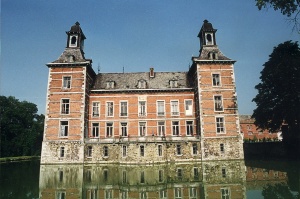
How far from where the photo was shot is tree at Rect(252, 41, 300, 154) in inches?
1156

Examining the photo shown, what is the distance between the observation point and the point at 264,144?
3422cm

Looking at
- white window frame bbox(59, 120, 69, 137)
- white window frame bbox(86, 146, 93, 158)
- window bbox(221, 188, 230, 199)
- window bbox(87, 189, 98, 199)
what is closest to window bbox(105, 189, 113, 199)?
window bbox(87, 189, 98, 199)

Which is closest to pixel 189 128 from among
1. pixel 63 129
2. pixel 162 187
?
pixel 63 129

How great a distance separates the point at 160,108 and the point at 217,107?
6.88 m

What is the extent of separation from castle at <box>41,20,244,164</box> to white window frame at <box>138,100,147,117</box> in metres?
0.12

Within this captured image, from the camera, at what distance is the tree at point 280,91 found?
96.4 feet

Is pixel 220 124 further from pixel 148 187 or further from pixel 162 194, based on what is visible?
pixel 162 194

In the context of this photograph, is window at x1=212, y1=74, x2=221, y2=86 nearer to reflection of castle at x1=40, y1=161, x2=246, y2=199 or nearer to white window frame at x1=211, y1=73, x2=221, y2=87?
white window frame at x1=211, y1=73, x2=221, y2=87

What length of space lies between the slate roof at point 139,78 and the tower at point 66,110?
332 centimetres

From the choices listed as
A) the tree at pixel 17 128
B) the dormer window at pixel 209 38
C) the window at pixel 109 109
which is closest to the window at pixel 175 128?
the window at pixel 109 109

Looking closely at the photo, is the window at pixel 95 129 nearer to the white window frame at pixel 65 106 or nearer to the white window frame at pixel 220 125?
the white window frame at pixel 65 106

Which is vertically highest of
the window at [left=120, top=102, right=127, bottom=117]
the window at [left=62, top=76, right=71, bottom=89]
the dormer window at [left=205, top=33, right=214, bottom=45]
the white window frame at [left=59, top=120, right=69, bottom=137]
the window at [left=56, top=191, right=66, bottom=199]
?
the dormer window at [left=205, top=33, right=214, bottom=45]

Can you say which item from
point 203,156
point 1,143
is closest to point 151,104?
point 203,156

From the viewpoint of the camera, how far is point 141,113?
3044cm
